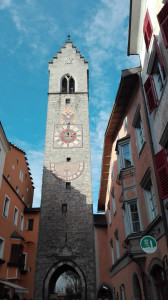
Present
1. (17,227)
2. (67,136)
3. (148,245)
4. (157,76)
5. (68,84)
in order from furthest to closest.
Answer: (68,84) → (67,136) → (17,227) → (157,76) → (148,245)

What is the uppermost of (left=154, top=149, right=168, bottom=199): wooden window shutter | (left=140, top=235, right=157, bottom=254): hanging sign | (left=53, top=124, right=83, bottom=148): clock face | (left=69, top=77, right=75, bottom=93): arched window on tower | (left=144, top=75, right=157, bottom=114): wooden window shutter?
(left=69, top=77, right=75, bottom=93): arched window on tower

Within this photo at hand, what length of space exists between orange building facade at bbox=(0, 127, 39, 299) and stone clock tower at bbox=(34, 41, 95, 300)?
180cm

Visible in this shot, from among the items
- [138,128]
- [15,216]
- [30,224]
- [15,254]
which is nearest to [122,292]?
[15,254]

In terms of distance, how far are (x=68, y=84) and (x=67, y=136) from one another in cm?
723

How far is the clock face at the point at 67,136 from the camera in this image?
84.9 feet

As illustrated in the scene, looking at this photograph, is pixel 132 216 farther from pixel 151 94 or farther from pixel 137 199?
pixel 151 94

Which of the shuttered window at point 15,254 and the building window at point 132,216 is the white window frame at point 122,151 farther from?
the shuttered window at point 15,254

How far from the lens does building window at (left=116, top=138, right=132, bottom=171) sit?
13.5m

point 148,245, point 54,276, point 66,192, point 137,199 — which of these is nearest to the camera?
point 148,245

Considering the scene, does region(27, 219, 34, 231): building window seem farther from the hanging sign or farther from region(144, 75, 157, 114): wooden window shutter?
the hanging sign

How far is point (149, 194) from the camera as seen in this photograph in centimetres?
1084

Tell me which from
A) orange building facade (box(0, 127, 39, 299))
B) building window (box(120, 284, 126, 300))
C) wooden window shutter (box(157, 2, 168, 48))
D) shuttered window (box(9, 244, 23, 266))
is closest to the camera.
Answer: wooden window shutter (box(157, 2, 168, 48))

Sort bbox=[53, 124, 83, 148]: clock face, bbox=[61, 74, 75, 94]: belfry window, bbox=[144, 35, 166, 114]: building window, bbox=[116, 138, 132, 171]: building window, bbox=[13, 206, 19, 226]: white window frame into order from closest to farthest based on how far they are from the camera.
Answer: bbox=[144, 35, 166, 114]: building window → bbox=[116, 138, 132, 171]: building window → bbox=[13, 206, 19, 226]: white window frame → bbox=[53, 124, 83, 148]: clock face → bbox=[61, 74, 75, 94]: belfry window

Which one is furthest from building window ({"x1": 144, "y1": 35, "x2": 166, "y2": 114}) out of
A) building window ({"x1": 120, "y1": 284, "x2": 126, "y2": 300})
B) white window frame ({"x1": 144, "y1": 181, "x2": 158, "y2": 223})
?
building window ({"x1": 120, "y1": 284, "x2": 126, "y2": 300})
